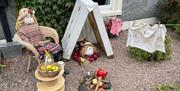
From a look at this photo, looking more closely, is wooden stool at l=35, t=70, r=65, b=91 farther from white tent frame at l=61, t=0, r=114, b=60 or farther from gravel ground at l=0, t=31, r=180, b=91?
white tent frame at l=61, t=0, r=114, b=60

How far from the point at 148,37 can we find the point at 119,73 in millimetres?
765

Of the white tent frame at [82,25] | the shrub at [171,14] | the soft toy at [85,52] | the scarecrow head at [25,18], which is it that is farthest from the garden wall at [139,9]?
the scarecrow head at [25,18]

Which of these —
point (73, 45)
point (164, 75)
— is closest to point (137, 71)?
point (164, 75)

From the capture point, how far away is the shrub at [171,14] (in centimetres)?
570

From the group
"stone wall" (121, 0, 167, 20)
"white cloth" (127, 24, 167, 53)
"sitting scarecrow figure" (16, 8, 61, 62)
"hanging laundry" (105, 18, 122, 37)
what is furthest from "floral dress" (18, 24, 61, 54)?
"stone wall" (121, 0, 167, 20)

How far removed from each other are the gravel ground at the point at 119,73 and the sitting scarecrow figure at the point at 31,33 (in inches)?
17.7

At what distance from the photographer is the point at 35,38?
173 inches

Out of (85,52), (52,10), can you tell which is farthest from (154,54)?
(52,10)

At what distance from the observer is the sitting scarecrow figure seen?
4262 millimetres

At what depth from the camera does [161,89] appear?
4121mm

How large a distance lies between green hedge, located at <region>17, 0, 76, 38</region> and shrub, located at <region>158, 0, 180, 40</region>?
6.95 feet

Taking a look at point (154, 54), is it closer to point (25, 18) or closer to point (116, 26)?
point (116, 26)

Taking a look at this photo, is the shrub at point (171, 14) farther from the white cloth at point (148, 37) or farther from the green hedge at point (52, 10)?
the green hedge at point (52, 10)

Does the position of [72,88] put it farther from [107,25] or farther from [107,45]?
[107,25]
